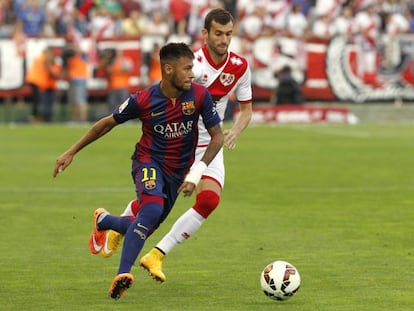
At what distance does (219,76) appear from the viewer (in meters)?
10.5

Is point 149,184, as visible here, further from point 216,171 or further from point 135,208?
point 216,171

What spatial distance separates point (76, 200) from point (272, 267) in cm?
715

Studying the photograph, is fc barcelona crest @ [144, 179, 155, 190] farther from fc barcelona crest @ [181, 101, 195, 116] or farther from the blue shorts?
fc barcelona crest @ [181, 101, 195, 116]

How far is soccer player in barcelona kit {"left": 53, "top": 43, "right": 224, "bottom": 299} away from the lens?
902 cm

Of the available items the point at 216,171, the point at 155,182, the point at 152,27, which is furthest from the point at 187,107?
the point at 152,27

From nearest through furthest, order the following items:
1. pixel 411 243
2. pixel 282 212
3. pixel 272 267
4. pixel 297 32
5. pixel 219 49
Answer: pixel 272 267
pixel 219 49
pixel 411 243
pixel 282 212
pixel 297 32

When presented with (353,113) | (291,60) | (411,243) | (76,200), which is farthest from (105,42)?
(411,243)

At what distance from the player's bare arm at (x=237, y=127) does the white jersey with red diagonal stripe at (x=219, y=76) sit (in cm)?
17

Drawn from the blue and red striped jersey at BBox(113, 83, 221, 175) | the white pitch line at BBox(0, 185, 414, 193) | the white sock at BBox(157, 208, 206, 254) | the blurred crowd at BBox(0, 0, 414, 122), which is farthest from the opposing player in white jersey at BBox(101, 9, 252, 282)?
the blurred crowd at BBox(0, 0, 414, 122)

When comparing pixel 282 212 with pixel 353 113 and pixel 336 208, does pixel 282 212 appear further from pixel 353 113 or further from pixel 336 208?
pixel 353 113

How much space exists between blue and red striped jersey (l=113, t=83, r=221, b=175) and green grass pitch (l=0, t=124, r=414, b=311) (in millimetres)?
999

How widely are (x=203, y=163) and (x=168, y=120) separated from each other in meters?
0.50

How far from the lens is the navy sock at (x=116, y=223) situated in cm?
975

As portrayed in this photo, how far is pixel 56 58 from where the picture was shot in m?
31.2
